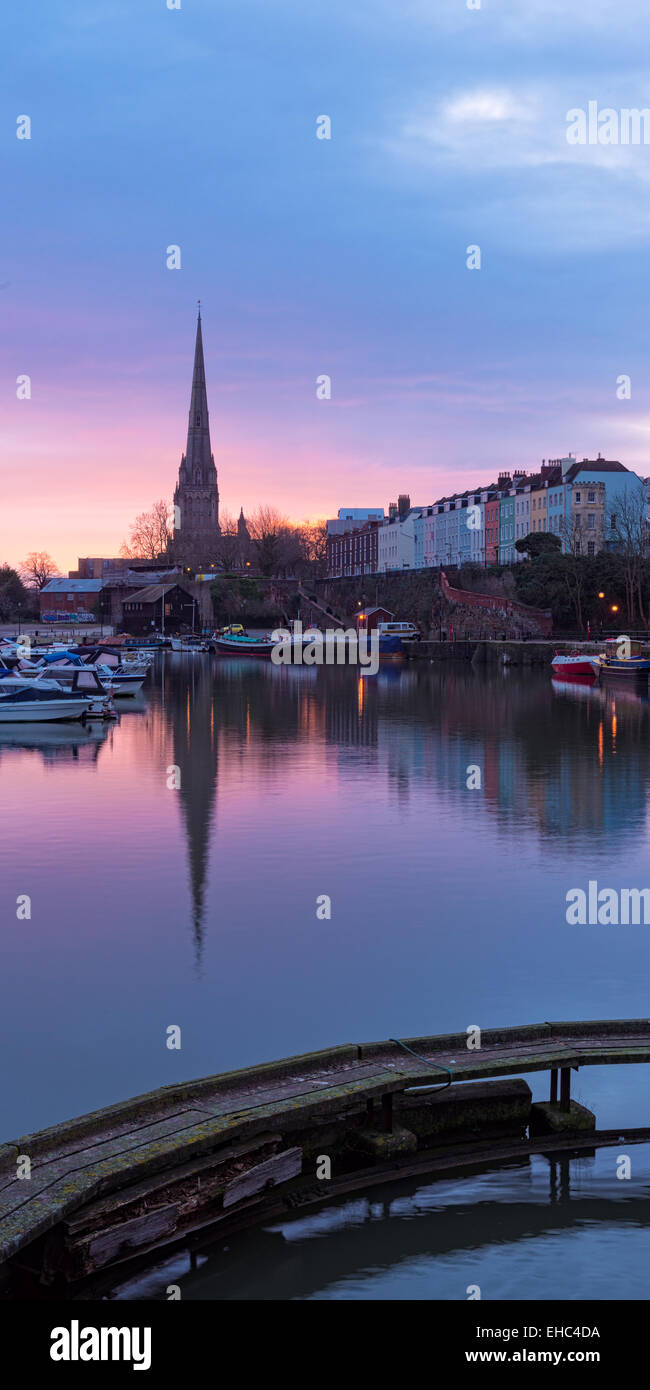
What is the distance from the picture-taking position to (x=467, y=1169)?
8.10 m

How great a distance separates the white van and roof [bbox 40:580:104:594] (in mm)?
61315

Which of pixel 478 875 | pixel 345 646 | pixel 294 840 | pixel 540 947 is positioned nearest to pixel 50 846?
pixel 294 840

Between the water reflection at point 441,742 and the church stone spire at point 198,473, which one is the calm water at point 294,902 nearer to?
the water reflection at point 441,742

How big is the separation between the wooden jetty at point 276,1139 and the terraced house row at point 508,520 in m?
65.2

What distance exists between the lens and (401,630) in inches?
4181

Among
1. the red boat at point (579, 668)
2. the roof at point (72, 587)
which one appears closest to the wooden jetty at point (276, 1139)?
the red boat at point (579, 668)

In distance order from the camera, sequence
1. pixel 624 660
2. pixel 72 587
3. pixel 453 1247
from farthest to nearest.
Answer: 1. pixel 72 587
2. pixel 624 660
3. pixel 453 1247

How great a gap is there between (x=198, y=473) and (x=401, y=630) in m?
92.7

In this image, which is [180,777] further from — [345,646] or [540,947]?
[345,646]

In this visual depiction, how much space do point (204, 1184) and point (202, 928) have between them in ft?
22.9

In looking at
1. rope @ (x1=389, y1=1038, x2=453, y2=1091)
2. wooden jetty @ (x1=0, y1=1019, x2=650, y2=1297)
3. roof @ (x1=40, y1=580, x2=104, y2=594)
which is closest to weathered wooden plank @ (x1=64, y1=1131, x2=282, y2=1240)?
wooden jetty @ (x1=0, y1=1019, x2=650, y2=1297)

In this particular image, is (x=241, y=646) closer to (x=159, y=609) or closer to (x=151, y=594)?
(x=159, y=609)

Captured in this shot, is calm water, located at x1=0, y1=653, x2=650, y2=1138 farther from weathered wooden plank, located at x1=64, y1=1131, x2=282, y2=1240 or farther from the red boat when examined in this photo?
the red boat

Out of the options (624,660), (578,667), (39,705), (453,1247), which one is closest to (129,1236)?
(453,1247)
